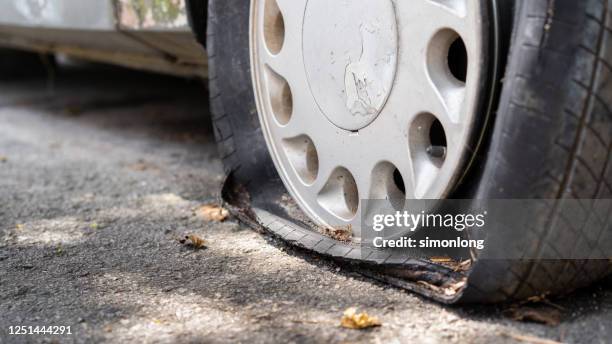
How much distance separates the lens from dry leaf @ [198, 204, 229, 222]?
1.92 meters

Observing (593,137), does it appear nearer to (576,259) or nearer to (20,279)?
(576,259)

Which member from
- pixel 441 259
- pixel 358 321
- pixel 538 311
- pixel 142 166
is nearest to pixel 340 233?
pixel 441 259

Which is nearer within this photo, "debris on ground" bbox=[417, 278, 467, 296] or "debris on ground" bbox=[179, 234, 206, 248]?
"debris on ground" bbox=[417, 278, 467, 296]

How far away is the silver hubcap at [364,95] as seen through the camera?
1.32m

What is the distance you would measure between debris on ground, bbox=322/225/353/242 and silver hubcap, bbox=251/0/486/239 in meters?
0.01

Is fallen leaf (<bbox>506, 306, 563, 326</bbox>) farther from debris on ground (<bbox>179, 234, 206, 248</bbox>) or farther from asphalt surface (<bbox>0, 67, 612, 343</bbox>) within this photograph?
debris on ground (<bbox>179, 234, 206, 248</bbox>)

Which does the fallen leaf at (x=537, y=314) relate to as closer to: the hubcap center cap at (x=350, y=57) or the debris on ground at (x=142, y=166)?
the hubcap center cap at (x=350, y=57)

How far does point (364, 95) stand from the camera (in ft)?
4.94

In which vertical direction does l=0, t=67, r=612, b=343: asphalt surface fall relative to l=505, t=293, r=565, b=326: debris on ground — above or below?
below

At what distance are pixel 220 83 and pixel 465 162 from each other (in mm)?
825

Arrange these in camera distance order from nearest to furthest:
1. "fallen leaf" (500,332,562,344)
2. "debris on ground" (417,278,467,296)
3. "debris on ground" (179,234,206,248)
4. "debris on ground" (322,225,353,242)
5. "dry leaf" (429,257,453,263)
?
"fallen leaf" (500,332,562,344)
"debris on ground" (417,278,467,296)
"dry leaf" (429,257,453,263)
"debris on ground" (322,225,353,242)
"debris on ground" (179,234,206,248)

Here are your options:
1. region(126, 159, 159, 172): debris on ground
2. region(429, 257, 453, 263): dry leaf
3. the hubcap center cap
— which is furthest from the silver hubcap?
region(126, 159, 159, 172): debris on ground

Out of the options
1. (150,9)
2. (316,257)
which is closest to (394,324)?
(316,257)

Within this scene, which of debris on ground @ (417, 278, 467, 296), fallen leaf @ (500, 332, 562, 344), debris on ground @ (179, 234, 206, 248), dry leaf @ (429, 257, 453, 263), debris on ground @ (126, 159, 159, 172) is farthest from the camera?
debris on ground @ (126, 159, 159, 172)
